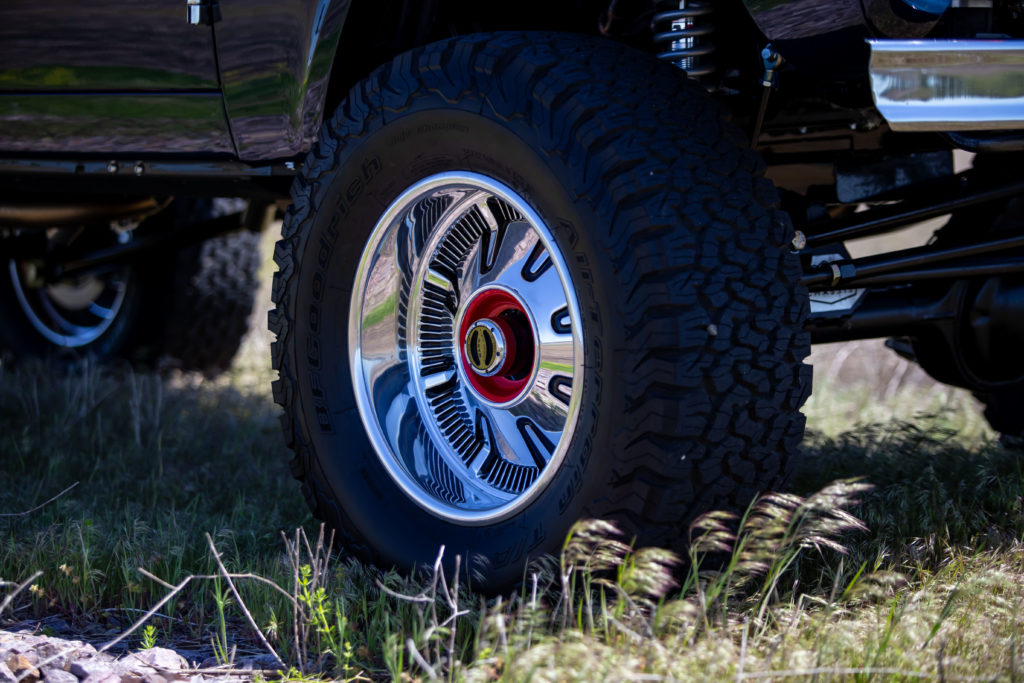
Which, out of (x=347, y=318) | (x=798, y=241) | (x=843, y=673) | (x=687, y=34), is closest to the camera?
(x=843, y=673)

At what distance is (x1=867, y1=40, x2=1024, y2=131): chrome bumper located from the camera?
66.9 inches

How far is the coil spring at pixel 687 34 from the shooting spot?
2.16 meters

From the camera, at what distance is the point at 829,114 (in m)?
2.62

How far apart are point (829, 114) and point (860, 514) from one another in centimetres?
100

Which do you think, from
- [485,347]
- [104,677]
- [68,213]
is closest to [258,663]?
[104,677]

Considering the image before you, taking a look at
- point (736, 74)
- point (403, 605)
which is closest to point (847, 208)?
point (736, 74)

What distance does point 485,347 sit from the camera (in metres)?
2.23

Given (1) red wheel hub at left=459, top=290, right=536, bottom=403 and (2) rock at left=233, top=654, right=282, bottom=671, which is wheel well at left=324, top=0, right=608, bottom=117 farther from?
(2) rock at left=233, top=654, right=282, bottom=671

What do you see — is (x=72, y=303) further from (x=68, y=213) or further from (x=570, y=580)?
(x=570, y=580)

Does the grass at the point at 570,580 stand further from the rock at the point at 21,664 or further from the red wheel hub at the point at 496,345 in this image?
the red wheel hub at the point at 496,345

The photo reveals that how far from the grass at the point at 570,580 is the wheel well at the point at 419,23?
1.14 metres

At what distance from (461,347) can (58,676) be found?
3.48 feet

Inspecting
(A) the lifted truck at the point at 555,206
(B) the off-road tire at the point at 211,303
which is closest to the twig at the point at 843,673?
(A) the lifted truck at the point at 555,206

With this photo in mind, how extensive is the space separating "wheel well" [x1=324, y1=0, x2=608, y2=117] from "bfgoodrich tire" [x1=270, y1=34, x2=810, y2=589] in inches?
8.8
